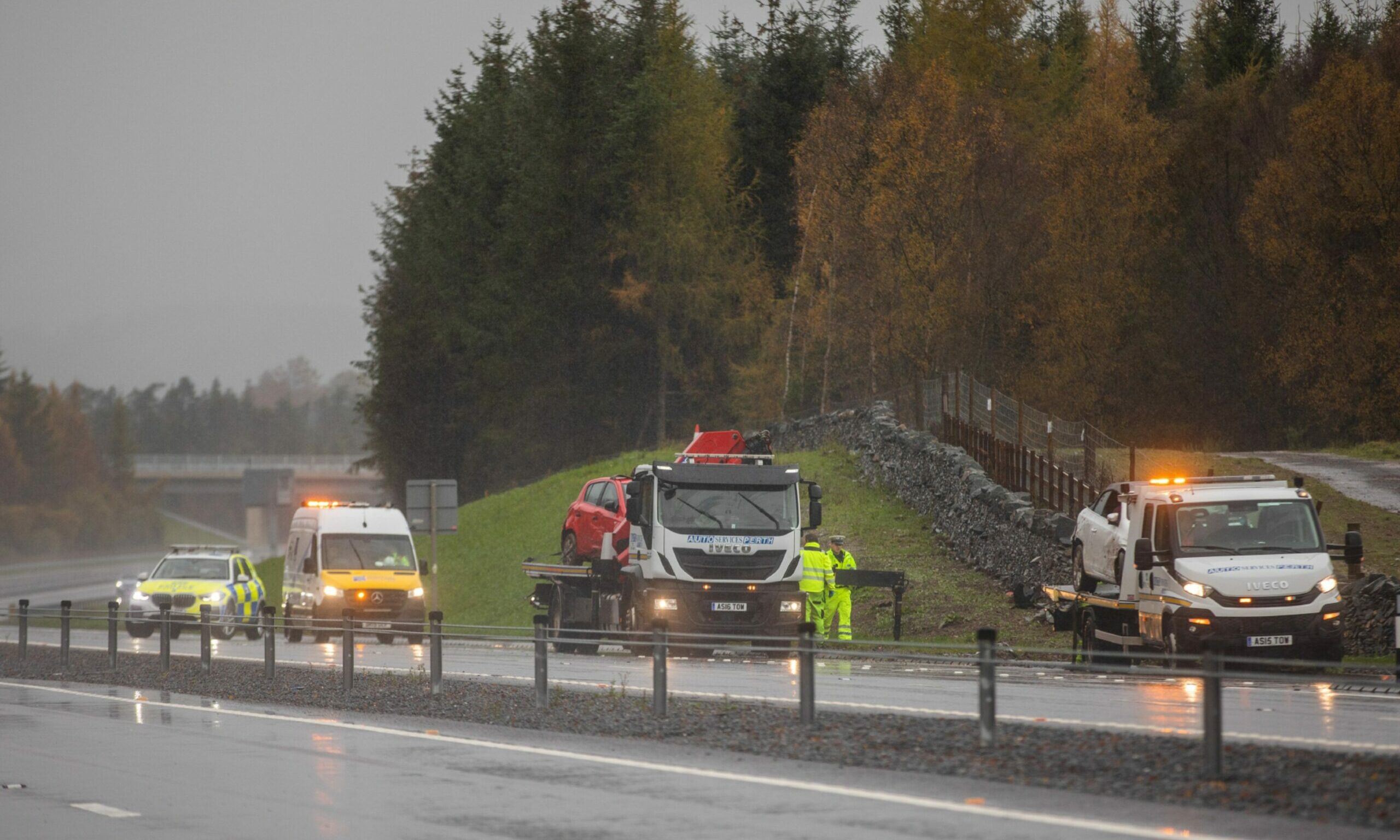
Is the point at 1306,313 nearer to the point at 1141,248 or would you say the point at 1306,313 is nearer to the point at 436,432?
the point at 1141,248

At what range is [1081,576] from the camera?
80.0 feet

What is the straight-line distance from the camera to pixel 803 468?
1694 inches

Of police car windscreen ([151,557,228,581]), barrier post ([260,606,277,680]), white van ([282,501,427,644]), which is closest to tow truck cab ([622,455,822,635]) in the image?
barrier post ([260,606,277,680])

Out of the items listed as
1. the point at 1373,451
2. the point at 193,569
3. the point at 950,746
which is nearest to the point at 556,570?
the point at 193,569

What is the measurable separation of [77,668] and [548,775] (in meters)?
17.3

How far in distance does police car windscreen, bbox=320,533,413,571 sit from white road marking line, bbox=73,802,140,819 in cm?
2569

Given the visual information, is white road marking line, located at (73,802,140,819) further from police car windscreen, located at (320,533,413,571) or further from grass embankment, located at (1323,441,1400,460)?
grass embankment, located at (1323,441,1400,460)

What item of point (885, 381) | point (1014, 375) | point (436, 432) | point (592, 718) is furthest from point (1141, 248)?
point (592, 718)

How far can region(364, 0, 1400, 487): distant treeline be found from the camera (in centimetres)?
4916

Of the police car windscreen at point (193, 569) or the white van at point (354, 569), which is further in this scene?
the police car windscreen at point (193, 569)

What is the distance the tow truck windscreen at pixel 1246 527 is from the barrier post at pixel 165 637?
1436cm

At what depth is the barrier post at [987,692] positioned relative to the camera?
1257 centimetres

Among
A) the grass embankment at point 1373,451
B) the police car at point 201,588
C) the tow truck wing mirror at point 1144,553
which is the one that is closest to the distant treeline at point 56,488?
the police car at point 201,588

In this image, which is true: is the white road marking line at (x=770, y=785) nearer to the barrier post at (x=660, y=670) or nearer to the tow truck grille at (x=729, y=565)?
the barrier post at (x=660, y=670)
